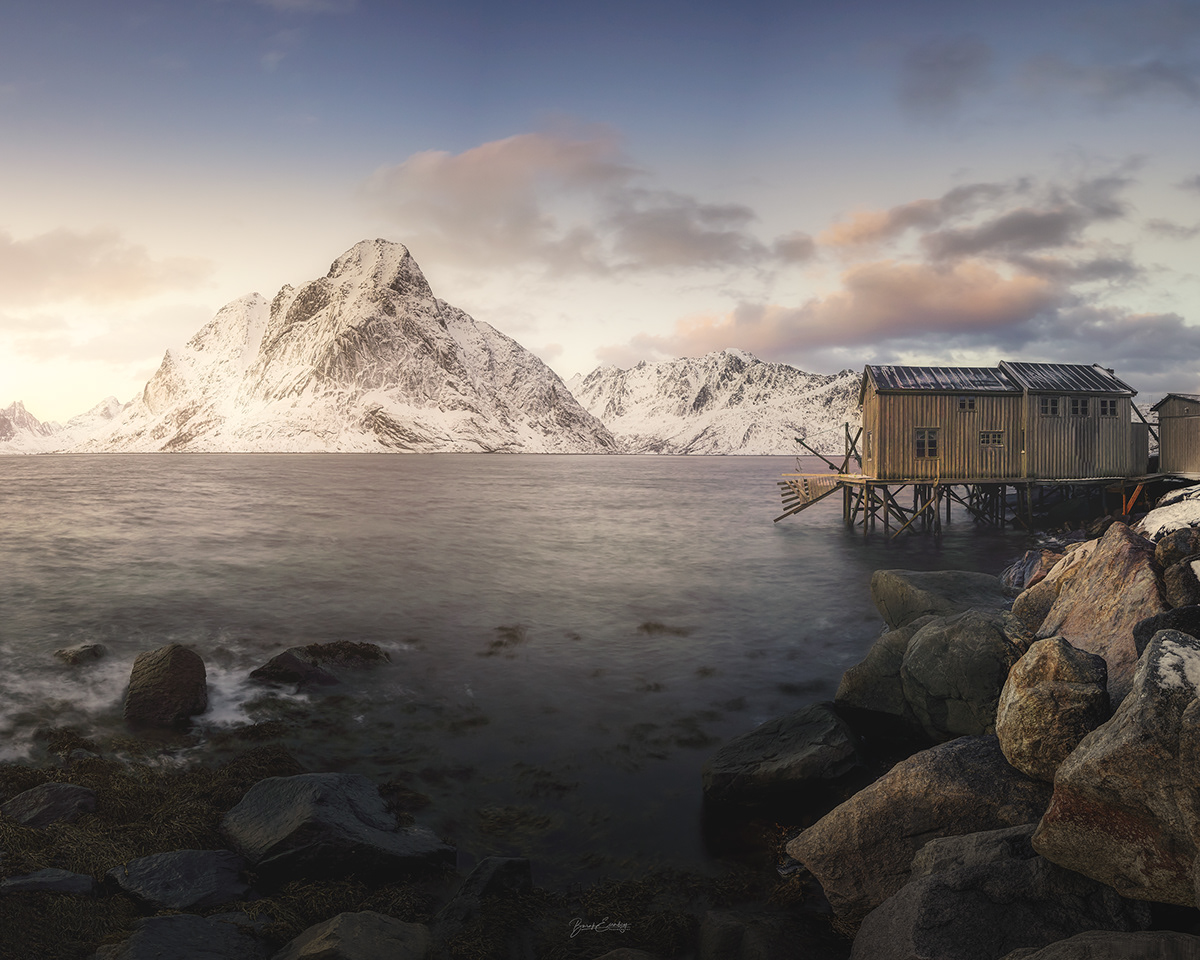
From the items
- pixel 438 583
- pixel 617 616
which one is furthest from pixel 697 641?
pixel 438 583

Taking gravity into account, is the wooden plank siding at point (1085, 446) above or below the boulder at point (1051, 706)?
above

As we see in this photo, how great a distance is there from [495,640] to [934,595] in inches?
404

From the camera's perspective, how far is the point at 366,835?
7.25 m

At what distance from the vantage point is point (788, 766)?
887 cm

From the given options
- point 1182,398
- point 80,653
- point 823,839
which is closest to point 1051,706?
point 823,839

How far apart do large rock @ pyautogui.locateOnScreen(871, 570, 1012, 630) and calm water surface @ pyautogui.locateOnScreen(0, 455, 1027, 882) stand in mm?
A: 1787

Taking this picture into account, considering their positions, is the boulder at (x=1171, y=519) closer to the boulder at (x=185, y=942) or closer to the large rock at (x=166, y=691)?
the boulder at (x=185, y=942)

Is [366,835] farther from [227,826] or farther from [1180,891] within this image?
[1180,891]

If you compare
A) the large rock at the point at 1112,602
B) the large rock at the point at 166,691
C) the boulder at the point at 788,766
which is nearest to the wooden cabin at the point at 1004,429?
the large rock at the point at 1112,602

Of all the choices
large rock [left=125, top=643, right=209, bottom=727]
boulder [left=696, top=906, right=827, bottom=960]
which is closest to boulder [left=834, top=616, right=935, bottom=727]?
boulder [left=696, top=906, right=827, bottom=960]

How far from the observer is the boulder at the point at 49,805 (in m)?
7.60

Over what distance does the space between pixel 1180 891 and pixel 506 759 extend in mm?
8227

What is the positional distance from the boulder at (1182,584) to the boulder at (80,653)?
18998mm

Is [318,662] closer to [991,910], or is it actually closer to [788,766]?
[788,766]
